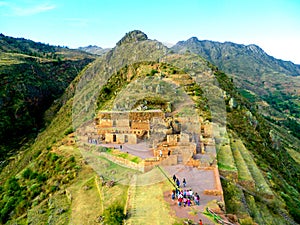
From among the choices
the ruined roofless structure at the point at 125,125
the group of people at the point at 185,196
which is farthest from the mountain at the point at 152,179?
the ruined roofless structure at the point at 125,125

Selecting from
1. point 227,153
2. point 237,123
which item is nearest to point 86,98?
point 237,123

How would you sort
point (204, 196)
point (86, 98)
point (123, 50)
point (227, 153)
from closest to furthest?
point (204, 196) < point (227, 153) < point (86, 98) < point (123, 50)

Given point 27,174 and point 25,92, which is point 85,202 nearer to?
point 27,174

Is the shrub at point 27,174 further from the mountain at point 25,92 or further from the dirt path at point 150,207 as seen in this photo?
the mountain at point 25,92

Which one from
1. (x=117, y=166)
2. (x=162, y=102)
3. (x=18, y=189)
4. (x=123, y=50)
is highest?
(x=123, y=50)

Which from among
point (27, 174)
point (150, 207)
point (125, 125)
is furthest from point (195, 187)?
point (27, 174)

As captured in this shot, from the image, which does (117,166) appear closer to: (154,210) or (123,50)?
(154,210)
